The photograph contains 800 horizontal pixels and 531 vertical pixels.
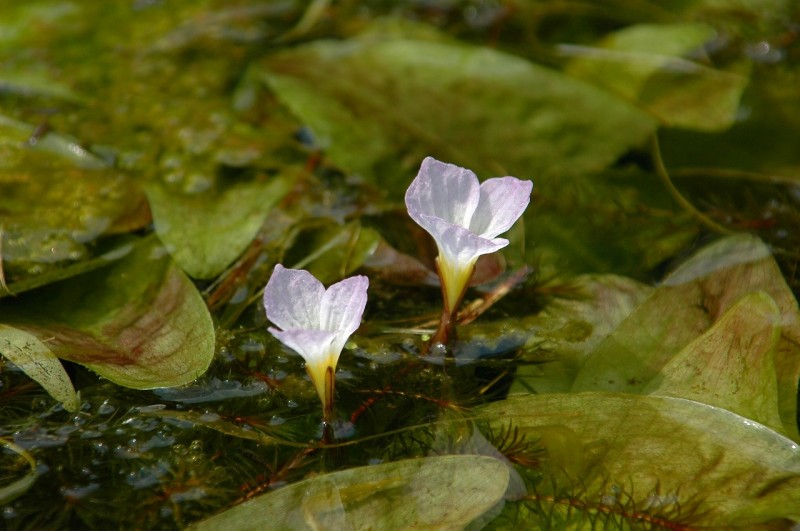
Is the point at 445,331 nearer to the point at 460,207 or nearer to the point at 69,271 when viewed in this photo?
the point at 460,207

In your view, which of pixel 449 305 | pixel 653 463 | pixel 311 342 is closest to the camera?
pixel 311 342

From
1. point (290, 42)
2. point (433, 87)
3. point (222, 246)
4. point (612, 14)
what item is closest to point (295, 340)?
Answer: point (222, 246)

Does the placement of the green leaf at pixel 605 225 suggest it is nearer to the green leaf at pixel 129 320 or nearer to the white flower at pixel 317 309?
the white flower at pixel 317 309

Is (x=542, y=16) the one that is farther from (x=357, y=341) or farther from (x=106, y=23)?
(x=357, y=341)

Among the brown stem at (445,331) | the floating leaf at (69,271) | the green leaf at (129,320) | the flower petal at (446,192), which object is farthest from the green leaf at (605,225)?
the floating leaf at (69,271)

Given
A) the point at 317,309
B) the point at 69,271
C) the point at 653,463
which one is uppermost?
the point at 317,309

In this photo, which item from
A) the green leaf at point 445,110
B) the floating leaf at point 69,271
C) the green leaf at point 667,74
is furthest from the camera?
the green leaf at point 667,74

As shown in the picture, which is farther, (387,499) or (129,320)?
(129,320)

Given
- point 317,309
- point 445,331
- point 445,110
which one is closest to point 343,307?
point 317,309
